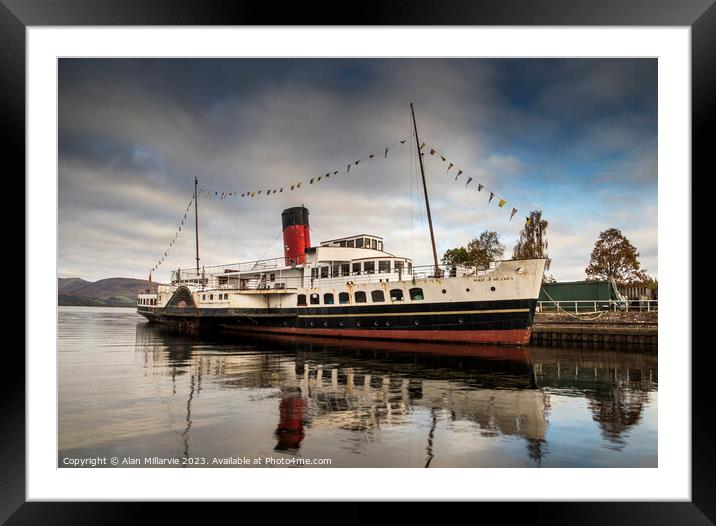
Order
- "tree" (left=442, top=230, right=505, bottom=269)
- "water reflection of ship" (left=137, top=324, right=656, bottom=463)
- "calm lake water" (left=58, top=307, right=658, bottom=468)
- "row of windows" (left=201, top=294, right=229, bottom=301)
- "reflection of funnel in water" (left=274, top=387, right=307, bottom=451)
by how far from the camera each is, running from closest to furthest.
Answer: "calm lake water" (left=58, top=307, right=658, bottom=468) → "reflection of funnel in water" (left=274, top=387, right=307, bottom=451) → "water reflection of ship" (left=137, top=324, right=656, bottom=463) → "row of windows" (left=201, top=294, right=229, bottom=301) → "tree" (left=442, top=230, right=505, bottom=269)

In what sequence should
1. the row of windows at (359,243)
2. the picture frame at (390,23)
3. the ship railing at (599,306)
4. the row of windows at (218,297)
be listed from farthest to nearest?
the row of windows at (218,297)
the row of windows at (359,243)
the ship railing at (599,306)
the picture frame at (390,23)

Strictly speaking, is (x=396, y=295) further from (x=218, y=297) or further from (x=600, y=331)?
(x=218, y=297)

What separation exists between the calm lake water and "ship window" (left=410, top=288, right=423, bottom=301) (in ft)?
20.3

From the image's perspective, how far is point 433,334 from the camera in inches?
732

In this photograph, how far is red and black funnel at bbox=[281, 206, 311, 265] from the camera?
2547 centimetres

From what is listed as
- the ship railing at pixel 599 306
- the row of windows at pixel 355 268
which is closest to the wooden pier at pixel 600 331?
the ship railing at pixel 599 306

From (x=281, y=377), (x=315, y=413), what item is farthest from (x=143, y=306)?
(x=315, y=413)

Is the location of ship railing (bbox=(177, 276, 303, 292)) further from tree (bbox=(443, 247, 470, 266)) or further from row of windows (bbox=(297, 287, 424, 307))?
tree (bbox=(443, 247, 470, 266))

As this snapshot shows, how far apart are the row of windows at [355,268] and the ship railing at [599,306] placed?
27.6ft

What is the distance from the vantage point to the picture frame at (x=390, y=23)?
13.4 feet

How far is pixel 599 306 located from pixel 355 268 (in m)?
13.4

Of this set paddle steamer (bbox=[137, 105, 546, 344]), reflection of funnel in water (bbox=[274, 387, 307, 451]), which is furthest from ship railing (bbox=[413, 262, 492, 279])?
reflection of funnel in water (bbox=[274, 387, 307, 451])

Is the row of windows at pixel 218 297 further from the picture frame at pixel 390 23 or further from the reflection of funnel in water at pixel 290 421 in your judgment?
the picture frame at pixel 390 23

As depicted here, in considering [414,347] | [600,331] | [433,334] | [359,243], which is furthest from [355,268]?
[600,331]
